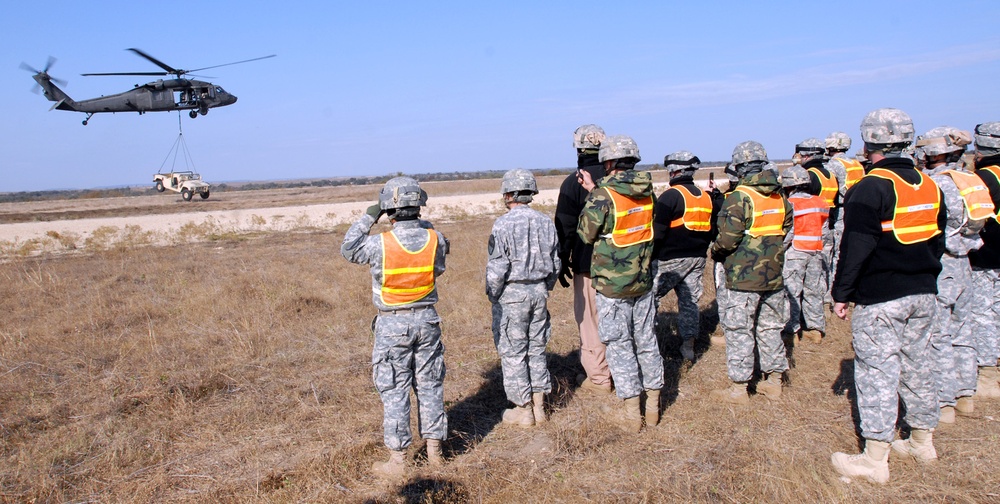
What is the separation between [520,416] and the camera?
5145mm

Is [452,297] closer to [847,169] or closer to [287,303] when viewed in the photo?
[287,303]

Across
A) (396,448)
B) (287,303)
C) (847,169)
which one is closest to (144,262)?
(287,303)

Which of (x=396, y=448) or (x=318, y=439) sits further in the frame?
(x=318, y=439)

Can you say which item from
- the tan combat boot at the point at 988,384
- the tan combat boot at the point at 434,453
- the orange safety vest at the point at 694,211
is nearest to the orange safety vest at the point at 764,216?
the orange safety vest at the point at 694,211

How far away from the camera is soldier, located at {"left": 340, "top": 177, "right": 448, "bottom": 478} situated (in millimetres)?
4184

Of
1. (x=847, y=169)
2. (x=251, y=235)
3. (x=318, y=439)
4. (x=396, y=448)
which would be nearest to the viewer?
(x=396, y=448)

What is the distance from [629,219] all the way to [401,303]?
184 cm

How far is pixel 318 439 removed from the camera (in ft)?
16.5

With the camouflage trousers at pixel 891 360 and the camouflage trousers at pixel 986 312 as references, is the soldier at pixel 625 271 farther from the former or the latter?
the camouflage trousers at pixel 986 312

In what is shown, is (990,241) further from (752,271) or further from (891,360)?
(891,360)

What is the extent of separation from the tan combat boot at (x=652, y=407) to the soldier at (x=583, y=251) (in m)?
0.79

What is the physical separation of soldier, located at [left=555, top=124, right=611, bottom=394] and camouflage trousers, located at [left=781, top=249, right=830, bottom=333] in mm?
2226

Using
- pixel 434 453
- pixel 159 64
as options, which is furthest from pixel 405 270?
pixel 159 64

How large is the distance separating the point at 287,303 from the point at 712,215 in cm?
626
